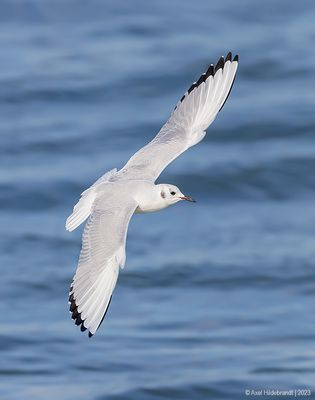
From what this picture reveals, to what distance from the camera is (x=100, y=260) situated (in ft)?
26.4

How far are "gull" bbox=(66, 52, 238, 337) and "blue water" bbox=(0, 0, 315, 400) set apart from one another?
10.7ft

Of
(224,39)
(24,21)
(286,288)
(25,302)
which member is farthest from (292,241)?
(24,21)

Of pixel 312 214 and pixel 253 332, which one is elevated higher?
pixel 312 214

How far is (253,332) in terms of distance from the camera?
13.3 metres

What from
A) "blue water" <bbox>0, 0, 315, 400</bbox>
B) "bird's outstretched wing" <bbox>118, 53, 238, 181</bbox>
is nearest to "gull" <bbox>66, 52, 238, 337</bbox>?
"bird's outstretched wing" <bbox>118, 53, 238, 181</bbox>

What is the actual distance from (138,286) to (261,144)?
13.0 ft

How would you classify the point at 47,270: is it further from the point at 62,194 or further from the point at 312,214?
the point at 312,214

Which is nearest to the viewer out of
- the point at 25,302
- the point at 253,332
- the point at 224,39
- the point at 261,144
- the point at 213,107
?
the point at 213,107

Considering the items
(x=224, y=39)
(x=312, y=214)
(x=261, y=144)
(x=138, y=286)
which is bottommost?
(x=138, y=286)

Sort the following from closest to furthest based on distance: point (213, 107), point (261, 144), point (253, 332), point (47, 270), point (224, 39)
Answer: point (213, 107) < point (253, 332) < point (47, 270) < point (261, 144) < point (224, 39)

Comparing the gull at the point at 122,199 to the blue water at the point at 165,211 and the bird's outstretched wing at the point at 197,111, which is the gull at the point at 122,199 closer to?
the bird's outstretched wing at the point at 197,111

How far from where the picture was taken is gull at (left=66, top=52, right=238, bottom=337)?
26.0ft

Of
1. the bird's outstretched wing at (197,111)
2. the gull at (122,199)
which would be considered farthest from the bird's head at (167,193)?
the bird's outstretched wing at (197,111)

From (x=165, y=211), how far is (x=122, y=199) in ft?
25.1
